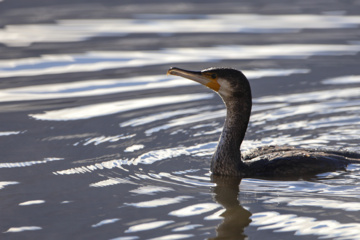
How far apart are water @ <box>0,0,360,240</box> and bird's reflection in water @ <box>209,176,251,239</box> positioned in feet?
0.08

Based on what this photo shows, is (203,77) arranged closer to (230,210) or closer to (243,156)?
(243,156)

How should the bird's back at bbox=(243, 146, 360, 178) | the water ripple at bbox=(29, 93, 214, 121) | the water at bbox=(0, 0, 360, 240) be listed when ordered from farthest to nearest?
the water ripple at bbox=(29, 93, 214, 121), the bird's back at bbox=(243, 146, 360, 178), the water at bbox=(0, 0, 360, 240)

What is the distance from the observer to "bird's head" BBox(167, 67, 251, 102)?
8.63m

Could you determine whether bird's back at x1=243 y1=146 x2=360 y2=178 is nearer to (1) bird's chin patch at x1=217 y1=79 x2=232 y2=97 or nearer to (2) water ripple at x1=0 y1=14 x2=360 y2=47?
(1) bird's chin patch at x1=217 y1=79 x2=232 y2=97

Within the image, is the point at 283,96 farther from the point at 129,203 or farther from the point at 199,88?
the point at 129,203

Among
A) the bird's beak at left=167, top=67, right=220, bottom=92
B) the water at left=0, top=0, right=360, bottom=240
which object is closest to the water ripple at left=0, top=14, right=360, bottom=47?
the water at left=0, top=0, right=360, bottom=240

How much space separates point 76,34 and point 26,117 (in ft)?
17.8

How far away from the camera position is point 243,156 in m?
9.03

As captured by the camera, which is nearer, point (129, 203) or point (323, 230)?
point (323, 230)

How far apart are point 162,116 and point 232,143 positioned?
2222 mm

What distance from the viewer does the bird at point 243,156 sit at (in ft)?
27.9

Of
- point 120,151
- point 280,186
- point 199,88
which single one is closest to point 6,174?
point 120,151

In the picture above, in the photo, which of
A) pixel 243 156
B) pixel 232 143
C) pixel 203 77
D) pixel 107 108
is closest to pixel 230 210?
pixel 232 143

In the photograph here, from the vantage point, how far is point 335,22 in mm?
16922
